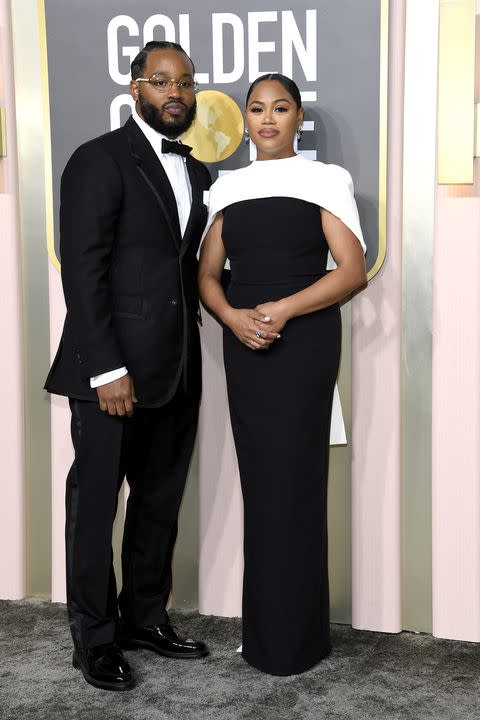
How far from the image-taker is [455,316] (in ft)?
9.19

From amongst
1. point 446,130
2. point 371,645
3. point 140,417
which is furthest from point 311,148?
point 371,645

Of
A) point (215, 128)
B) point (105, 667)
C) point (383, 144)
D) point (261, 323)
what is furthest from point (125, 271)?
point (105, 667)

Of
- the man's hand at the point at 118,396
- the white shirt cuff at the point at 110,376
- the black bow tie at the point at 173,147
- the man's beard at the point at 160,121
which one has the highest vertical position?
the man's beard at the point at 160,121

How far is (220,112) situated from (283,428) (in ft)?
3.35

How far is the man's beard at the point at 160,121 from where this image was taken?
2.52m

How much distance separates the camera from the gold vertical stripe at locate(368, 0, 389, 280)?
8.89 feet

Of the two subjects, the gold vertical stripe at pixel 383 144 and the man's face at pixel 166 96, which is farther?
the gold vertical stripe at pixel 383 144

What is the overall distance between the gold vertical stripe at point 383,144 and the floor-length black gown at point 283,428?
286 millimetres

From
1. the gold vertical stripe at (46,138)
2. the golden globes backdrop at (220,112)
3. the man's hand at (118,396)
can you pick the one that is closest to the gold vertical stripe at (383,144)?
the golden globes backdrop at (220,112)

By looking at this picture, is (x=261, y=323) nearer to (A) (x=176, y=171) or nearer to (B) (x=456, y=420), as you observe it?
(A) (x=176, y=171)

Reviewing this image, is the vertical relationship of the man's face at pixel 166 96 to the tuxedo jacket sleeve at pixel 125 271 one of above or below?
above

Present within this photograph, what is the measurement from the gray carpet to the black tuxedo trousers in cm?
Answer: 17

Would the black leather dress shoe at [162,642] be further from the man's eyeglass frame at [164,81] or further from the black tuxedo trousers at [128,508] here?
the man's eyeglass frame at [164,81]

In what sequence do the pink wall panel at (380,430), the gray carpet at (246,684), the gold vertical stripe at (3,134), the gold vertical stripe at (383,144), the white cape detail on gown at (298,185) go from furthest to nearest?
the gold vertical stripe at (3,134), the pink wall panel at (380,430), the gold vertical stripe at (383,144), the white cape detail on gown at (298,185), the gray carpet at (246,684)
